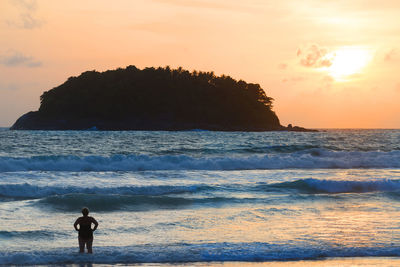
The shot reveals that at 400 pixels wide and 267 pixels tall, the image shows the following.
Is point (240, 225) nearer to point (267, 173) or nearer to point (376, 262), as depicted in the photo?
point (376, 262)

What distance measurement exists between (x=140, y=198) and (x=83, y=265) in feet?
27.1

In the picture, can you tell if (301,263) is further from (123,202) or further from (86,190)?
(86,190)

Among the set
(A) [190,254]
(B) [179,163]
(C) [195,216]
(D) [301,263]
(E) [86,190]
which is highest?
(B) [179,163]

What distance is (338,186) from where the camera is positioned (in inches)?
893

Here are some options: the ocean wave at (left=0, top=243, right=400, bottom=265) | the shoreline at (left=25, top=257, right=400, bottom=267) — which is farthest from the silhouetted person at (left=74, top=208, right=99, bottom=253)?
the shoreline at (left=25, top=257, right=400, bottom=267)

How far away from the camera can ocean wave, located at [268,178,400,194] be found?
22156mm

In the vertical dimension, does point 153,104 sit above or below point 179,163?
above

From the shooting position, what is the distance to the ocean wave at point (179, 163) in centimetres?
2998

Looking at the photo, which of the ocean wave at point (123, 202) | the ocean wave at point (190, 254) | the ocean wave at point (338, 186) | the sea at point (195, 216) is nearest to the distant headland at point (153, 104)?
the sea at point (195, 216)

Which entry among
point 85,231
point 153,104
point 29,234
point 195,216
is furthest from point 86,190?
point 153,104

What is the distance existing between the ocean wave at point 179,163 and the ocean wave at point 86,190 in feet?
30.4

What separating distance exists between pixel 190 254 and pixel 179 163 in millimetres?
21026

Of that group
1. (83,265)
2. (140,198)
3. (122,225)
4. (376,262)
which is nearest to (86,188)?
(140,198)

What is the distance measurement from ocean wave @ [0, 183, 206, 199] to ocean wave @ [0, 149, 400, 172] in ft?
30.4
